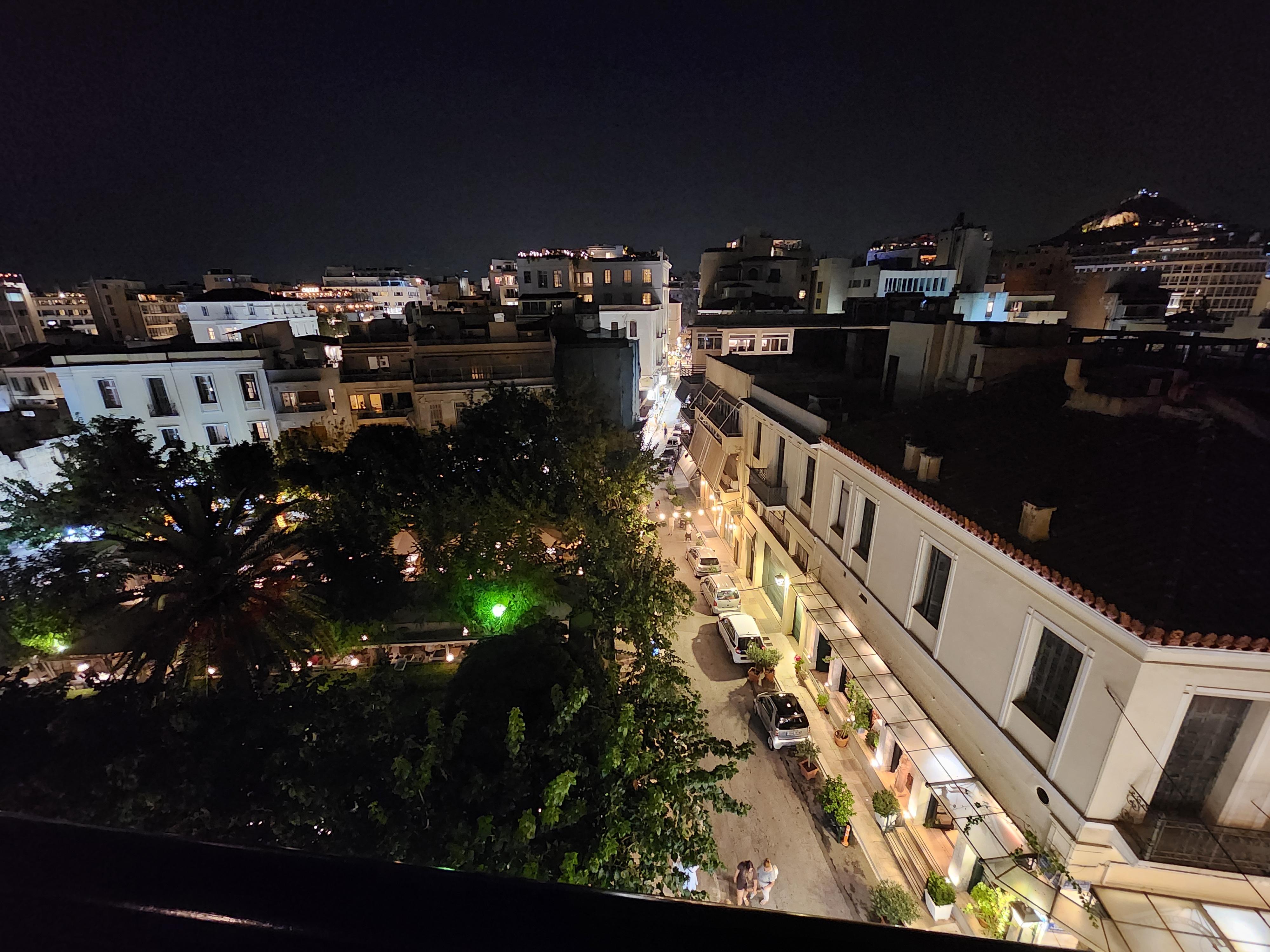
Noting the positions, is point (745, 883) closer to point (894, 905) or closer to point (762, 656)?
point (894, 905)

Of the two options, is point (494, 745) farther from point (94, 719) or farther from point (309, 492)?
point (309, 492)

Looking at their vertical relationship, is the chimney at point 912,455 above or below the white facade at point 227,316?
below

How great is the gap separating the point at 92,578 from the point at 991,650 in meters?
23.5

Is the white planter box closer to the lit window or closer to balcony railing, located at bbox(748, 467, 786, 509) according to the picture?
balcony railing, located at bbox(748, 467, 786, 509)

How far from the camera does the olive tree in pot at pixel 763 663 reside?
1755 cm

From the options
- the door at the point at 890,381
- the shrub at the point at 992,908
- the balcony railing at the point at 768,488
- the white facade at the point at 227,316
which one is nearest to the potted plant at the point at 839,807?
the shrub at the point at 992,908

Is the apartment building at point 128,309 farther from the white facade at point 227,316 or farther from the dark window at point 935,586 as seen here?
the dark window at point 935,586

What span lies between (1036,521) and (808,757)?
8913mm

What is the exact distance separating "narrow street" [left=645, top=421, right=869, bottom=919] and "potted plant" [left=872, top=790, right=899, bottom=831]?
37.7 inches

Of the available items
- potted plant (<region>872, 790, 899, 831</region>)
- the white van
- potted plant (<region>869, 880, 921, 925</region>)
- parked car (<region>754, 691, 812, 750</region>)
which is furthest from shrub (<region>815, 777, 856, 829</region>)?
the white van

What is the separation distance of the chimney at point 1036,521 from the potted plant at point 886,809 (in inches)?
290

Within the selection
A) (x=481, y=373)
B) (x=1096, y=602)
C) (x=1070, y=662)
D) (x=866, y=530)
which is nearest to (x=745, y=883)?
(x=1070, y=662)

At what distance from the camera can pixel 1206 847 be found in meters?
7.92

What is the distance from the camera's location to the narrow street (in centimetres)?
1176
